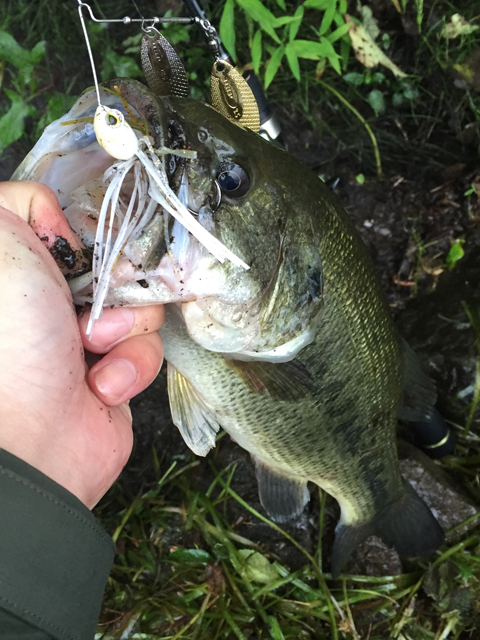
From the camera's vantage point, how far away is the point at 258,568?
219cm

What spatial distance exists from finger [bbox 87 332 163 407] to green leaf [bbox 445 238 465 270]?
200cm

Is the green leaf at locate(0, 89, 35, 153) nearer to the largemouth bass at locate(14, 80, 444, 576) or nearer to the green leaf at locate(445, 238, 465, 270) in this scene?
the largemouth bass at locate(14, 80, 444, 576)

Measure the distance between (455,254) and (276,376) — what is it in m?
1.70

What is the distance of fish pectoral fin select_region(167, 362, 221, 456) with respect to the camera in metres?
1.48

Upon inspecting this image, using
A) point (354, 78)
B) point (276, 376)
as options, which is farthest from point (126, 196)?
point (354, 78)

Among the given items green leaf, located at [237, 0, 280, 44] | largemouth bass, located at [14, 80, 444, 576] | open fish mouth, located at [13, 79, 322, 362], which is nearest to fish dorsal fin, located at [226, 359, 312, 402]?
largemouth bass, located at [14, 80, 444, 576]

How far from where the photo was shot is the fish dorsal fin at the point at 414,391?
5.64ft

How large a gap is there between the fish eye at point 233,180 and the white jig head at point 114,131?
9.1 inches

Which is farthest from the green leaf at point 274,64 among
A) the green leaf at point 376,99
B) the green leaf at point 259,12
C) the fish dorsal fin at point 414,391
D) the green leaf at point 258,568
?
the green leaf at point 258,568

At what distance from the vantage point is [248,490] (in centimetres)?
236

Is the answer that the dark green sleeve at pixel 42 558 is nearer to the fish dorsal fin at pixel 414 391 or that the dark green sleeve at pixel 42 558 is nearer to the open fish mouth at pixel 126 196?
the open fish mouth at pixel 126 196

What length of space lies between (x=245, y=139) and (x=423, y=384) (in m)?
1.19

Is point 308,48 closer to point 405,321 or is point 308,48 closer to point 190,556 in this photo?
point 405,321

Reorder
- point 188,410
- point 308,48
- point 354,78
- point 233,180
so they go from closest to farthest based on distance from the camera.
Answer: point 233,180, point 188,410, point 308,48, point 354,78
